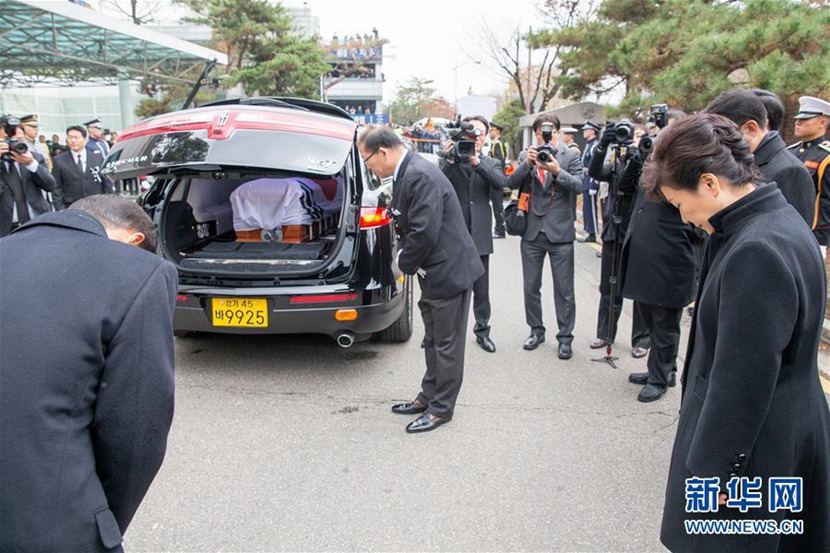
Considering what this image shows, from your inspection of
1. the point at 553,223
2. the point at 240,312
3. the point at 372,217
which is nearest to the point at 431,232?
the point at 372,217

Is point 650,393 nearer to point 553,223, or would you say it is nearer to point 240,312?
point 553,223

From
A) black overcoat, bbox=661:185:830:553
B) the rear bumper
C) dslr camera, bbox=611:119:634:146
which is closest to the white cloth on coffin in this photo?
the rear bumper

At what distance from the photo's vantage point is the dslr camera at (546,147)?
436cm

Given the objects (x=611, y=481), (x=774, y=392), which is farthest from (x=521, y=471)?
(x=774, y=392)

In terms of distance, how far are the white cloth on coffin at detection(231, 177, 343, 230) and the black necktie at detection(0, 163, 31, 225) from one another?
2.91m

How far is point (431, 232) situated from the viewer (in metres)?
3.24

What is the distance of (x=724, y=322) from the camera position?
1.51 metres

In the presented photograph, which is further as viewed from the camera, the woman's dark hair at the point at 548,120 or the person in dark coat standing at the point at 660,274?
the woman's dark hair at the point at 548,120

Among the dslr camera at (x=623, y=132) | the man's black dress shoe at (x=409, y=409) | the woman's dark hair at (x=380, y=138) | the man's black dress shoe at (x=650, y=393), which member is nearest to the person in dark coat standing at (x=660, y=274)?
the man's black dress shoe at (x=650, y=393)

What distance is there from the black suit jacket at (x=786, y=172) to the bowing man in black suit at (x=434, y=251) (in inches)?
61.6

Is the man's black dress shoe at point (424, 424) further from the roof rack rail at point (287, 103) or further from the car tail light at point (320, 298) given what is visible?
the roof rack rail at point (287, 103)

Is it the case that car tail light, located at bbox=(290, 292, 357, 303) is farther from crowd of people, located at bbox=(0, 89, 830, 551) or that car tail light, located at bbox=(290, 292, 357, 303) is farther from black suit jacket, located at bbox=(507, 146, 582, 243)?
crowd of people, located at bbox=(0, 89, 830, 551)

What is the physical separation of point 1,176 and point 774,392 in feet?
23.5

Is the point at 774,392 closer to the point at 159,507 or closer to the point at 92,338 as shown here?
the point at 92,338
